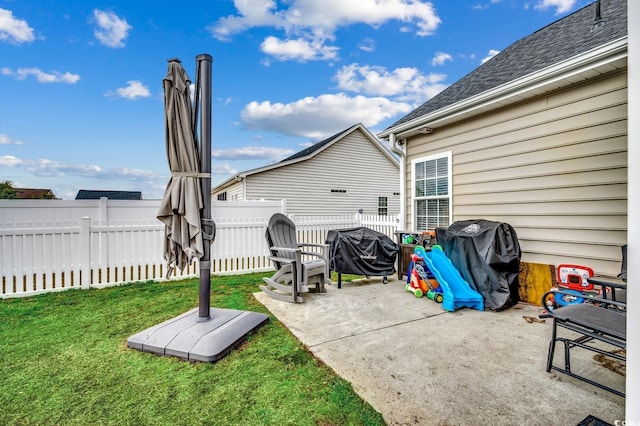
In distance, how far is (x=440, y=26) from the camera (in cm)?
773

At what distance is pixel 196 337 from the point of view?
2535 mm

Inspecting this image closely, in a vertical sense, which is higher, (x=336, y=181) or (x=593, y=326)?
(x=336, y=181)

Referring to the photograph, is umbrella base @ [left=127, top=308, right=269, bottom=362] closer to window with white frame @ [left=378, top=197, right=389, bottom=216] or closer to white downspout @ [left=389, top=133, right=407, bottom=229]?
white downspout @ [left=389, top=133, right=407, bottom=229]

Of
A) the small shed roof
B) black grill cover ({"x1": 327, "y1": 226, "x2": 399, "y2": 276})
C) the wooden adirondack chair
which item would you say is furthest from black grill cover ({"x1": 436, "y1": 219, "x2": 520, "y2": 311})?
the small shed roof

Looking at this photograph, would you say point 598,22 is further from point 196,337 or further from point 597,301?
point 196,337

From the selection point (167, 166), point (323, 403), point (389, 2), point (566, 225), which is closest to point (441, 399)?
point (323, 403)

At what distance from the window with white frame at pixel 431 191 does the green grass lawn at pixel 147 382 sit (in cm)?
369

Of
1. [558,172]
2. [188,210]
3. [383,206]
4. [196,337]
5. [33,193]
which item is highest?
[33,193]

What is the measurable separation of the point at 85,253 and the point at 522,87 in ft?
22.8

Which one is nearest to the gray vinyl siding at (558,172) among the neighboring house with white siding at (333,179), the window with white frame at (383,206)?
the neighboring house with white siding at (333,179)

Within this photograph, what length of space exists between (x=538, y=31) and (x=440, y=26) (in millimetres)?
2615

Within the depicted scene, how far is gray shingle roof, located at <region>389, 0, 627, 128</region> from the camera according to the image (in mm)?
3609

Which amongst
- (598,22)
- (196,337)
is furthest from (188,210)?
(598,22)

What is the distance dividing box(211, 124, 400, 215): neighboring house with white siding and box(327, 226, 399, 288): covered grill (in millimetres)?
8216
